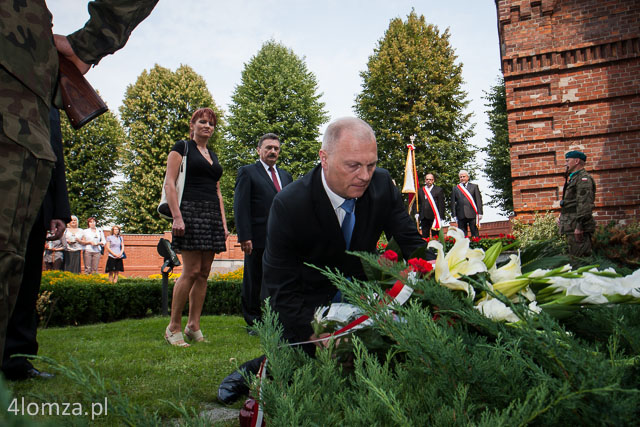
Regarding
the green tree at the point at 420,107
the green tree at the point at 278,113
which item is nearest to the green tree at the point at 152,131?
the green tree at the point at 278,113

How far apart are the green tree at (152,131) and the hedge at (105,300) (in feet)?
85.1

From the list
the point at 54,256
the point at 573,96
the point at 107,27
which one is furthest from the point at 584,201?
the point at 54,256

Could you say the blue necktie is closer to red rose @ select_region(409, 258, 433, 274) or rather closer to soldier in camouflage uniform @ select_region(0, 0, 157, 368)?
red rose @ select_region(409, 258, 433, 274)

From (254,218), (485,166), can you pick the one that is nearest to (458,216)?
(254,218)

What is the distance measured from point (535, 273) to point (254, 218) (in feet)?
15.3

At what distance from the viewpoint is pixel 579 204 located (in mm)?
7996

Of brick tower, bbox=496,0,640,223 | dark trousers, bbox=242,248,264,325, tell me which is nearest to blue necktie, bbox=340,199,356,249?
dark trousers, bbox=242,248,264,325

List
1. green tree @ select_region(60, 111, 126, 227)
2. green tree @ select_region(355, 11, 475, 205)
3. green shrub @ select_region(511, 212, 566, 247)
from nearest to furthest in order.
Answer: green shrub @ select_region(511, 212, 566, 247), green tree @ select_region(355, 11, 475, 205), green tree @ select_region(60, 111, 126, 227)

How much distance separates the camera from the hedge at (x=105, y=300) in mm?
8242

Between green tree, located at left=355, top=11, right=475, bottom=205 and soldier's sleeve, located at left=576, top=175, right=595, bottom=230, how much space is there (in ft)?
70.9

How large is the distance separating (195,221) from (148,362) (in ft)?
4.68

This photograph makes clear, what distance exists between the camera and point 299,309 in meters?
2.45

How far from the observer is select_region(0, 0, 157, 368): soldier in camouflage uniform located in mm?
1736

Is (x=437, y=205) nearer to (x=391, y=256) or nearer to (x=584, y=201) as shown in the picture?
(x=584, y=201)
